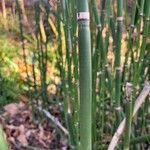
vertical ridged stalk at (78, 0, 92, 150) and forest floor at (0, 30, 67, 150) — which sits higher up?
vertical ridged stalk at (78, 0, 92, 150)

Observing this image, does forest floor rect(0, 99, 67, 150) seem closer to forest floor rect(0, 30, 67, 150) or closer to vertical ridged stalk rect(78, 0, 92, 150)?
forest floor rect(0, 30, 67, 150)

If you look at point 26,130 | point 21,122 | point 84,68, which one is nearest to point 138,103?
point 84,68

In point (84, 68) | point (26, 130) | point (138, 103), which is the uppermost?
point (84, 68)

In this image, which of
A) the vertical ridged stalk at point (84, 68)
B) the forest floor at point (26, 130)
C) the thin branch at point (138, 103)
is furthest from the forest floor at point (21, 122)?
the vertical ridged stalk at point (84, 68)

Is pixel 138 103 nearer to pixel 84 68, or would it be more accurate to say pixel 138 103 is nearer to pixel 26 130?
pixel 84 68

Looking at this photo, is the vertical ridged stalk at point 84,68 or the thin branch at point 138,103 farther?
the thin branch at point 138,103

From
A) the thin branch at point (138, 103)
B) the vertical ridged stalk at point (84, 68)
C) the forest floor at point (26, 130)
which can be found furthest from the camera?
the forest floor at point (26, 130)

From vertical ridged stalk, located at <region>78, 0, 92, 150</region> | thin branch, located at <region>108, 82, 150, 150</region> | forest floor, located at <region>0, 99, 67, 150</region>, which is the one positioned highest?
vertical ridged stalk, located at <region>78, 0, 92, 150</region>

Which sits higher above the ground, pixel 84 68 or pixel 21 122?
pixel 84 68

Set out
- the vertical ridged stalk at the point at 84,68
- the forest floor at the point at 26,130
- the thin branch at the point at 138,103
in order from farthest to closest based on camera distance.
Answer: the forest floor at the point at 26,130 → the thin branch at the point at 138,103 → the vertical ridged stalk at the point at 84,68

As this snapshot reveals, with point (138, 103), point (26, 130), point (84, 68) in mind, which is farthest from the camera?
point (26, 130)

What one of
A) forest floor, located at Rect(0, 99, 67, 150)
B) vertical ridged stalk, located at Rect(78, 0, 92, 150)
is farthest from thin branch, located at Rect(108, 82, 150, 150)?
forest floor, located at Rect(0, 99, 67, 150)

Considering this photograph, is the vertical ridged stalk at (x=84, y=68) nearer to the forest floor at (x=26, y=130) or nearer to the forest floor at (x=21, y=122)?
the forest floor at (x=21, y=122)

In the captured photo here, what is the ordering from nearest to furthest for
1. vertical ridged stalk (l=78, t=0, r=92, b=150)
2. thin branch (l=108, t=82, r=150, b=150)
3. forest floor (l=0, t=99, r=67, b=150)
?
vertical ridged stalk (l=78, t=0, r=92, b=150) → thin branch (l=108, t=82, r=150, b=150) → forest floor (l=0, t=99, r=67, b=150)
